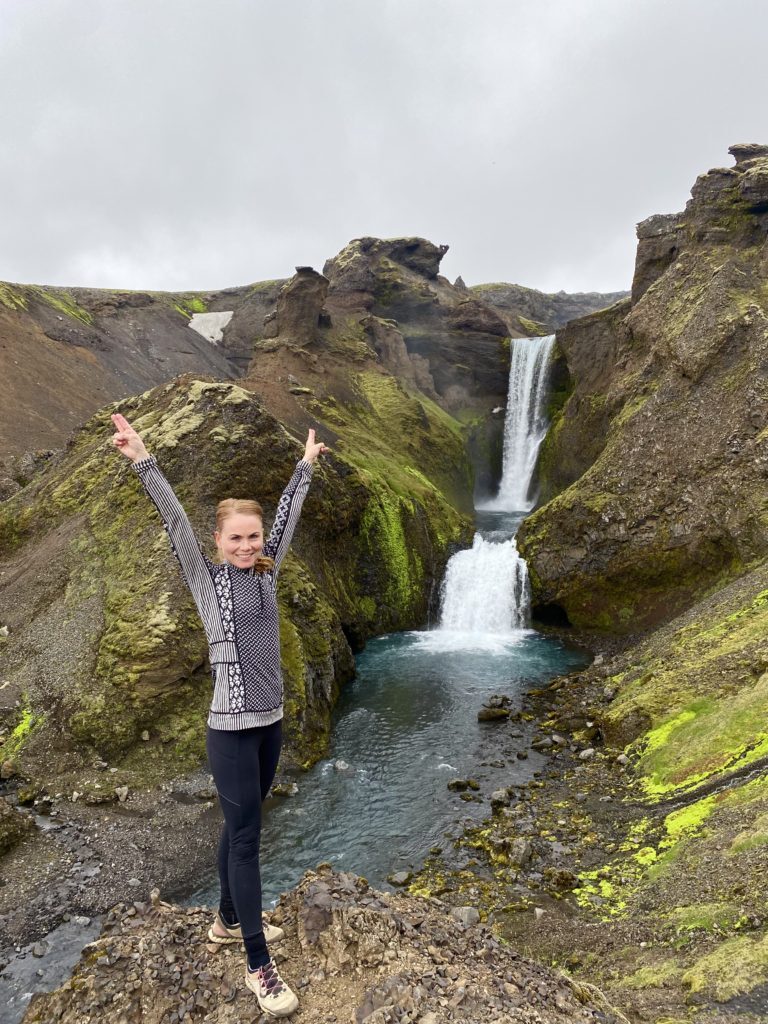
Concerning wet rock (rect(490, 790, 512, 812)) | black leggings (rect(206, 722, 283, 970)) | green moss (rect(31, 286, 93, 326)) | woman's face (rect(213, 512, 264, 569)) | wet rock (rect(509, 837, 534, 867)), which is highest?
green moss (rect(31, 286, 93, 326))

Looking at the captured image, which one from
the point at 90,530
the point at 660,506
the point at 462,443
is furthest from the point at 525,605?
the point at 462,443

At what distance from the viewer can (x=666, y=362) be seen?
92.8ft

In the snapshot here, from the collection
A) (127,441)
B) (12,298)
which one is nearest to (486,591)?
(127,441)

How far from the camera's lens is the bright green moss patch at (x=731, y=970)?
529 cm

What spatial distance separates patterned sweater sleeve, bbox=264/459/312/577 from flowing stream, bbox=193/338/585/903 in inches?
333

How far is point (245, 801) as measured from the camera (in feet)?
15.0

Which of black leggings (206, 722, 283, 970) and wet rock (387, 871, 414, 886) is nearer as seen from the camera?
black leggings (206, 722, 283, 970)

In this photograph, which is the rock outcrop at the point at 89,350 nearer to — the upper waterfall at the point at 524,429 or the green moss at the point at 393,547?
the green moss at the point at 393,547

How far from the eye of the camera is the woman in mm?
4531

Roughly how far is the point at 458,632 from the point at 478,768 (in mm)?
13102

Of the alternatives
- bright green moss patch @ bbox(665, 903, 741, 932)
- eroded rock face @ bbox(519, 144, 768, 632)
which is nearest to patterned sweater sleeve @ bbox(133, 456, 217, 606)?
bright green moss patch @ bbox(665, 903, 741, 932)

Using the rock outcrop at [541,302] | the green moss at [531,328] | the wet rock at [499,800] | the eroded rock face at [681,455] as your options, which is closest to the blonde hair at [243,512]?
the wet rock at [499,800]

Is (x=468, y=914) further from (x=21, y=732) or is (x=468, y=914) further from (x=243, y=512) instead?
(x=21, y=732)

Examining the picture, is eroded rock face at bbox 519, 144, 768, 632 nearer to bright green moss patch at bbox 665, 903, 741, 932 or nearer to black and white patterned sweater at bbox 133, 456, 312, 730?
bright green moss patch at bbox 665, 903, 741, 932
